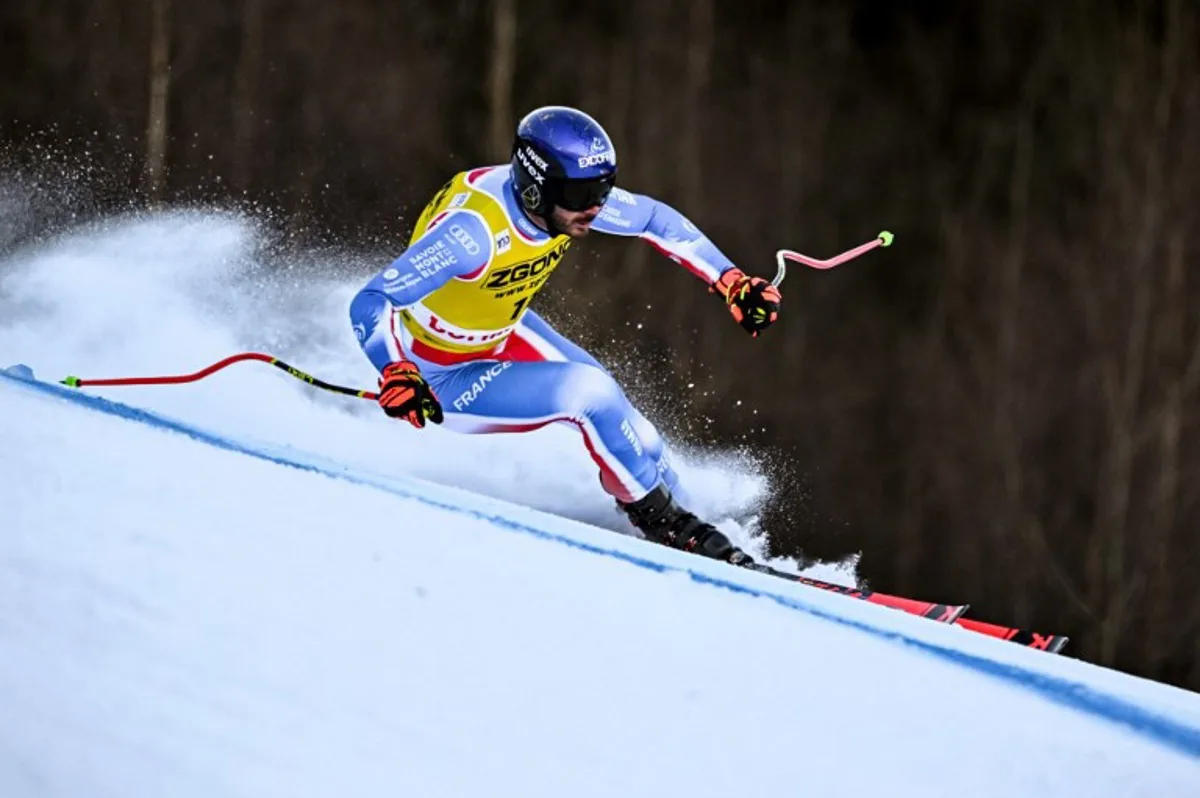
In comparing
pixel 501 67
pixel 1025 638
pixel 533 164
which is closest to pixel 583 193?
pixel 533 164

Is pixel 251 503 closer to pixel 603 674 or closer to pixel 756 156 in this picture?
pixel 603 674

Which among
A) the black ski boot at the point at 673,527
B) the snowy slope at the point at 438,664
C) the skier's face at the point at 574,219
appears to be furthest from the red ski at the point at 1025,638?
the skier's face at the point at 574,219

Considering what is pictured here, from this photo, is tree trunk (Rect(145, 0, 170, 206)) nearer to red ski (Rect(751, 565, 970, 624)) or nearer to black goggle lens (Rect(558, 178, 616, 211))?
black goggle lens (Rect(558, 178, 616, 211))

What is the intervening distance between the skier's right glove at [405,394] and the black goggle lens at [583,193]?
0.43m

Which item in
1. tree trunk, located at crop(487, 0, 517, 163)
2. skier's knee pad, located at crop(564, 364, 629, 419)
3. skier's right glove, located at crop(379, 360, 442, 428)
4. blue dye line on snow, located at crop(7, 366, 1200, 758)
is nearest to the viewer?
blue dye line on snow, located at crop(7, 366, 1200, 758)

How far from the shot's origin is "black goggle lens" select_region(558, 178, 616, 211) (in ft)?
7.80

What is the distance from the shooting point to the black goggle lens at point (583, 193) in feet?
A: 7.80

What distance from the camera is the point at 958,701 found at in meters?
1.50

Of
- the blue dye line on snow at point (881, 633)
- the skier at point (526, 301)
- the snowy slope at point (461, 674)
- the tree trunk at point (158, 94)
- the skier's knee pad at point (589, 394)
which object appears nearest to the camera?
the snowy slope at point (461, 674)

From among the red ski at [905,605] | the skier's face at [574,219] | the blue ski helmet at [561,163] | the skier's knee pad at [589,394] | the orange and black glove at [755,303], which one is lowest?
the red ski at [905,605]

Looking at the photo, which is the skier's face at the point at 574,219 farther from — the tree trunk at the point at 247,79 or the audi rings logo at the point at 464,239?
the tree trunk at the point at 247,79

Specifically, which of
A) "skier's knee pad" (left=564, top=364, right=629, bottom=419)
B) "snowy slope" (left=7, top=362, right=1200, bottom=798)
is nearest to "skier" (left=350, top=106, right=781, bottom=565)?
"skier's knee pad" (left=564, top=364, right=629, bottom=419)

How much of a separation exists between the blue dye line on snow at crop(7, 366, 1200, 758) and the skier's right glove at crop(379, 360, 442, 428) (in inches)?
5.9

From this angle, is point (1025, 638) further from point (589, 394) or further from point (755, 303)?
point (589, 394)
